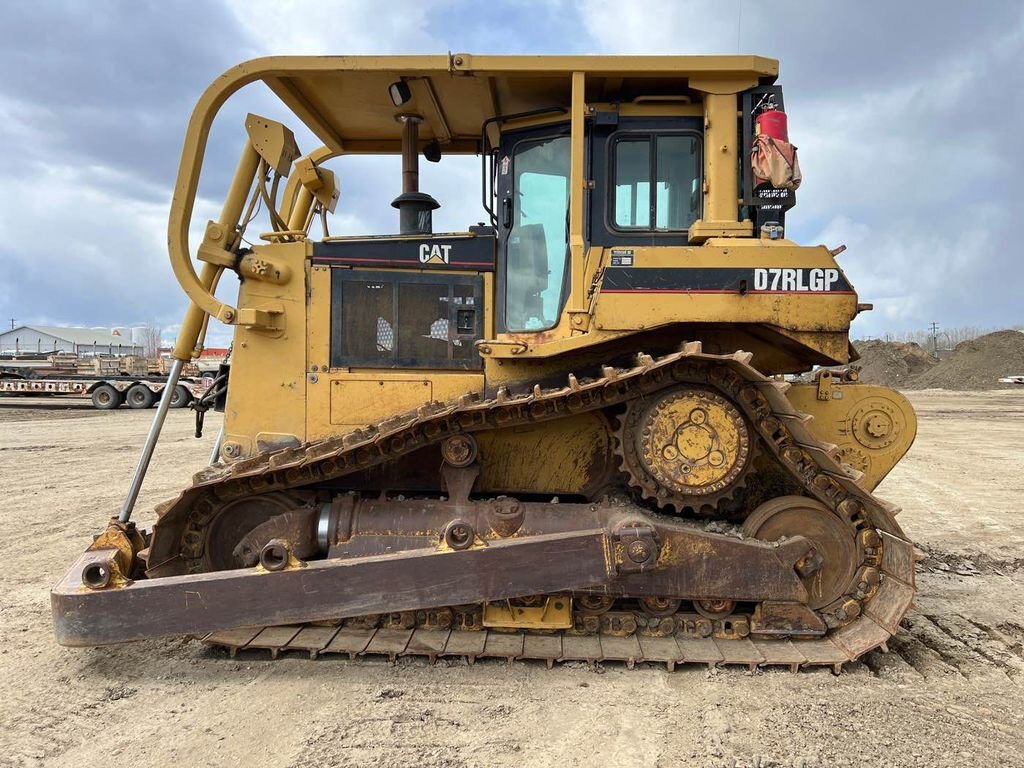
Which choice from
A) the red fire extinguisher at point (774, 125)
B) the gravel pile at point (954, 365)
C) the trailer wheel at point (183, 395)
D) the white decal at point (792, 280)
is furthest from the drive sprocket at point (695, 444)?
the gravel pile at point (954, 365)

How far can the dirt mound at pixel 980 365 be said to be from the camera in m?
35.9

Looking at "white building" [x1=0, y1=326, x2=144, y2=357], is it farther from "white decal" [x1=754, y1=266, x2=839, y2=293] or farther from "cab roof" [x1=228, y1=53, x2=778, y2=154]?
"white decal" [x1=754, y1=266, x2=839, y2=293]

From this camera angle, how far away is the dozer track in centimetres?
330

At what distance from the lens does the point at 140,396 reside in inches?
894

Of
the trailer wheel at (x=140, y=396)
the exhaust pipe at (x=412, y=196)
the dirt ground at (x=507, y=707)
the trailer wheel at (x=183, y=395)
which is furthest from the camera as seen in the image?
the trailer wheel at (x=140, y=396)

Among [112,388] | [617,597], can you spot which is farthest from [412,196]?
[112,388]

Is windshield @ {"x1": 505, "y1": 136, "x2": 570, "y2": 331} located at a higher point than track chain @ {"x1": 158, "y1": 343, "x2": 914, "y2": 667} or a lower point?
higher

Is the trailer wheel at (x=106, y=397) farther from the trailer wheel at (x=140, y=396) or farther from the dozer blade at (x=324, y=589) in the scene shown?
the dozer blade at (x=324, y=589)

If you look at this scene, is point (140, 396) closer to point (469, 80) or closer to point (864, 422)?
point (469, 80)

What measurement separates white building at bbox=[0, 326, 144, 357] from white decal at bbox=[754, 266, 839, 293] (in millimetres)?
81064

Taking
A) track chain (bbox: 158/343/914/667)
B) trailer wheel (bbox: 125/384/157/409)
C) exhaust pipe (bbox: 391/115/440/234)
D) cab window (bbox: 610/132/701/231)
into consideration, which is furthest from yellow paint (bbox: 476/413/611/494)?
trailer wheel (bbox: 125/384/157/409)

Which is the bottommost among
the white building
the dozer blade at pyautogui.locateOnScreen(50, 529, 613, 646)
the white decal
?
the dozer blade at pyautogui.locateOnScreen(50, 529, 613, 646)

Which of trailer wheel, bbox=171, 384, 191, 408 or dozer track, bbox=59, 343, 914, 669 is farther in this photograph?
trailer wheel, bbox=171, 384, 191, 408

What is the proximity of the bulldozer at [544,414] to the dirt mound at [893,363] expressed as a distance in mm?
40958
